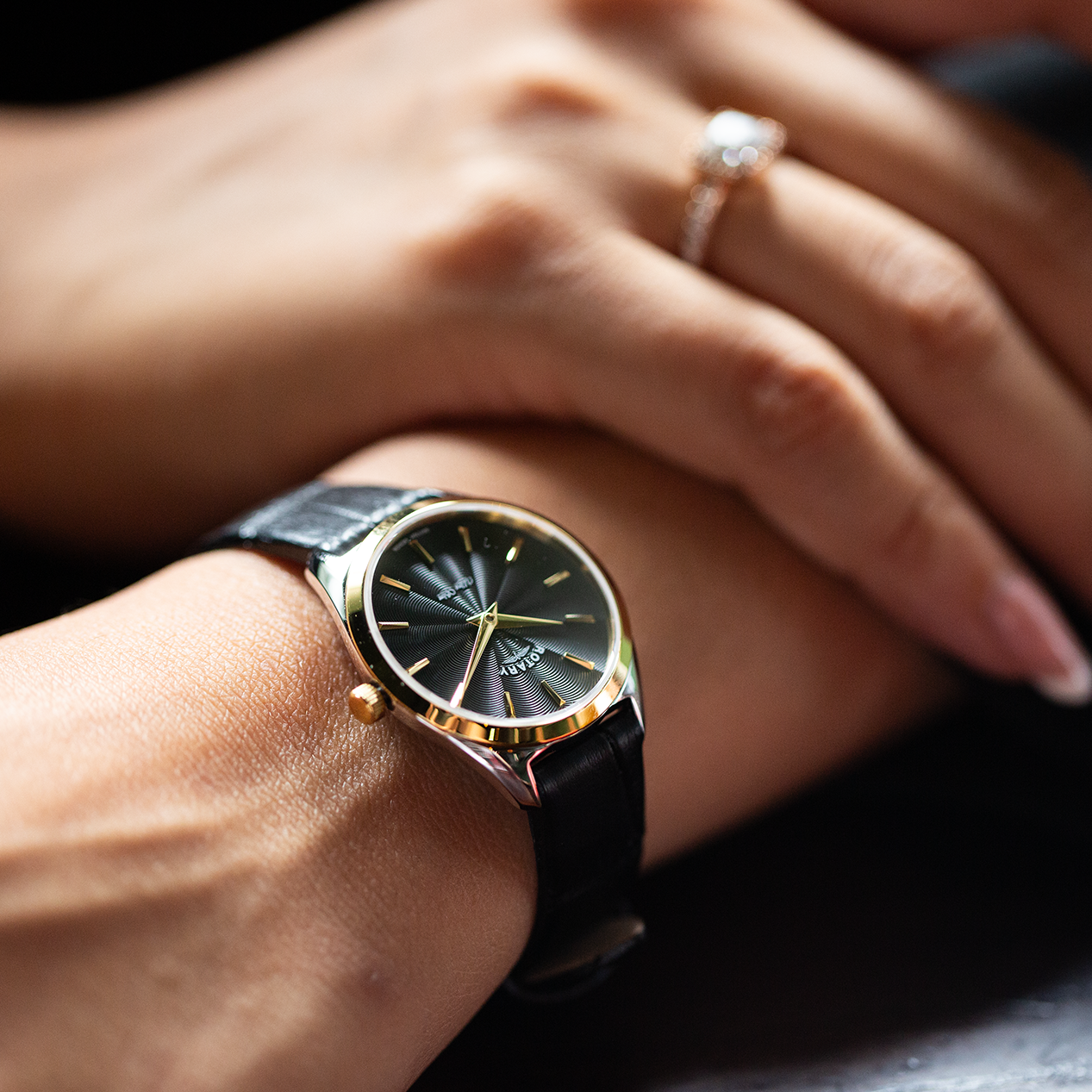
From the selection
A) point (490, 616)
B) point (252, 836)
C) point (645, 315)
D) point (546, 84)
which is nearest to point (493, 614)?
point (490, 616)

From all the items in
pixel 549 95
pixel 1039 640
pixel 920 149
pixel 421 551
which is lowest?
pixel 1039 640

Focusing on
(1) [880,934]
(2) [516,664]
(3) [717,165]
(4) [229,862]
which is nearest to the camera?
(4) [229,862]

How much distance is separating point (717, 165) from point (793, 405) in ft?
0.88

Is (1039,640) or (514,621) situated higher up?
(514,621)

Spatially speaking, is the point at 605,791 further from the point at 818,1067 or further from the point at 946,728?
the point at 946,728

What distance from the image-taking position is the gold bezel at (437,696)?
64cm

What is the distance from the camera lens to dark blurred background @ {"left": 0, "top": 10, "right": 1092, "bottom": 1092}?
0.71 meters

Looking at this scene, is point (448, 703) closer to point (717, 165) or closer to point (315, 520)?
point (315, 520)

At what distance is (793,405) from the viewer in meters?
0.85

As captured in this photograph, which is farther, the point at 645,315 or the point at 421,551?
the point at 645,315

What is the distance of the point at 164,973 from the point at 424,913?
156 millimetres

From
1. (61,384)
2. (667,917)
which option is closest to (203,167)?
(61,384)

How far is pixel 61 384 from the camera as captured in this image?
99cm

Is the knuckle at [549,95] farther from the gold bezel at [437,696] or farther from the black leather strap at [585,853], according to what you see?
the black leather strap at [585,853]
